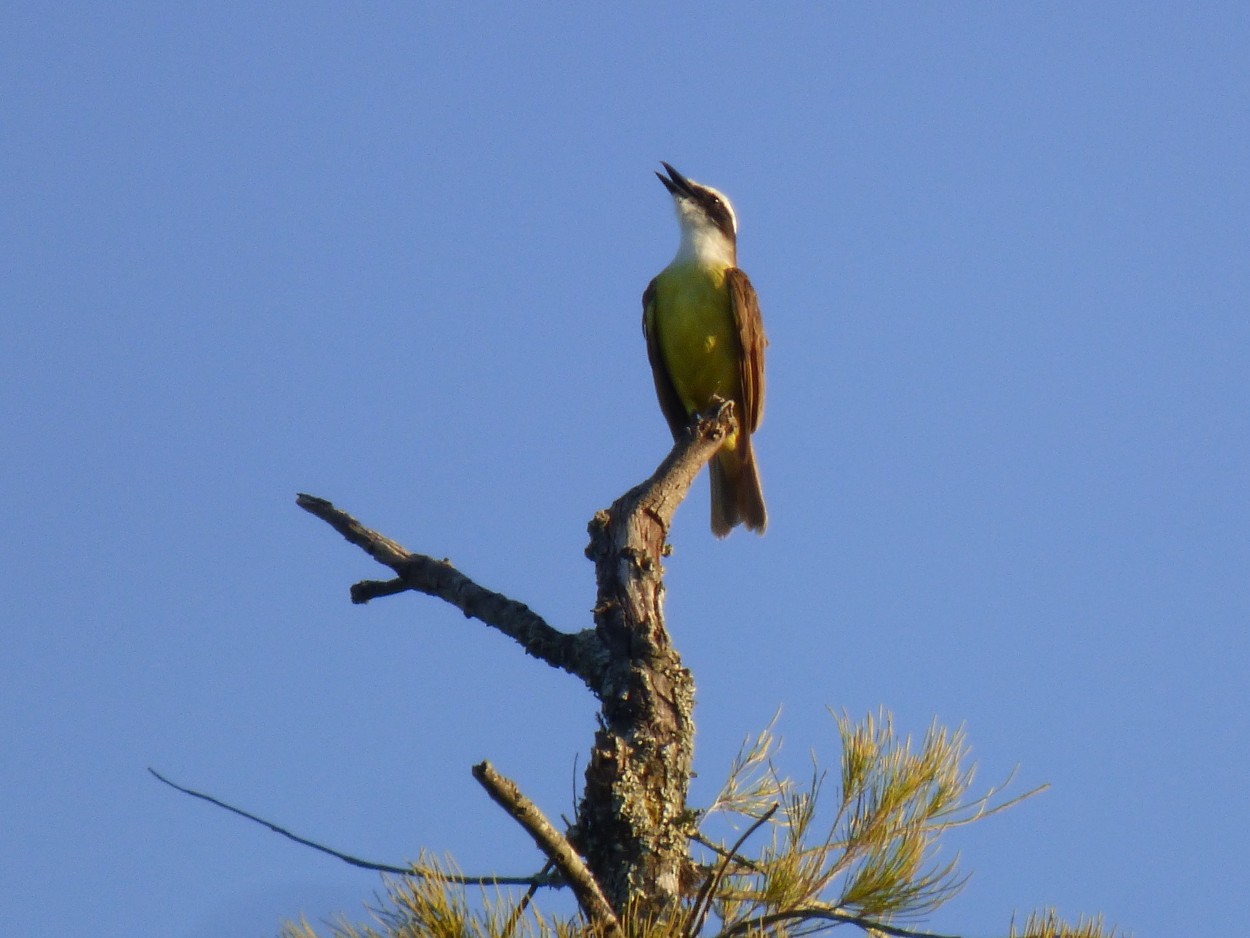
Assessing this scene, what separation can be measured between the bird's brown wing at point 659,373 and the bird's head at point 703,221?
15.2 inches

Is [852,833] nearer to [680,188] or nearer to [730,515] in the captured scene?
[730,515]

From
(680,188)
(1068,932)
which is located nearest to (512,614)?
(1068,932)

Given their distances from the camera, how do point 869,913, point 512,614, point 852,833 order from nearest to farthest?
point 869,913, point 852,833, point 512,614

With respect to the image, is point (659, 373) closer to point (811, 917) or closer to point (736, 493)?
point (736, 493)

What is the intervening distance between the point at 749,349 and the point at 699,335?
30cm

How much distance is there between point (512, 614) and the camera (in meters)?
3.97

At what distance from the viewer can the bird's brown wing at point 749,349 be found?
7.24 meters

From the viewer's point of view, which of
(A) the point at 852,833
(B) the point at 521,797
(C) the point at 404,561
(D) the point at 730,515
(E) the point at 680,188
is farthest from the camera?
(E) the point at 680,188

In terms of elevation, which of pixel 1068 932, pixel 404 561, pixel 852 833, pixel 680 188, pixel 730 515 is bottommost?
pixel 1068 932

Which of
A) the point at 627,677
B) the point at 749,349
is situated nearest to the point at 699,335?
the point at 749,349

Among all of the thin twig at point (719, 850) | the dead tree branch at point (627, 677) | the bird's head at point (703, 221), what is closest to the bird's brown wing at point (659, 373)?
the bird's head at point (703, 221)

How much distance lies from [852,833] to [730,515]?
12.6ft

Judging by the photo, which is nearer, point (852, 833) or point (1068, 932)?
point (1068, 932)

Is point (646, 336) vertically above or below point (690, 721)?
above
